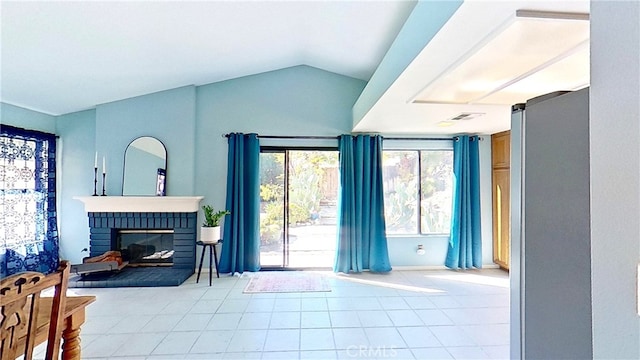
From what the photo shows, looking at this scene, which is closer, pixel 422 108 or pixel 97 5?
pixel 97 5

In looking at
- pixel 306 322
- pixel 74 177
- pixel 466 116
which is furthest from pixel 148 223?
pixel 466 116

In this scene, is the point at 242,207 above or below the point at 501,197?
below

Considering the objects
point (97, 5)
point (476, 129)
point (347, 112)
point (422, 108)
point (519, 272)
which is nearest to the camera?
point (519, 272)

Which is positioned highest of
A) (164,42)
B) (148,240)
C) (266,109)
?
(164,42)

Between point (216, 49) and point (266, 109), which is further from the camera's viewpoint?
point (266, 109)

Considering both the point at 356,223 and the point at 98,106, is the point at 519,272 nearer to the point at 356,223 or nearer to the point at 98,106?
the point at 356,223

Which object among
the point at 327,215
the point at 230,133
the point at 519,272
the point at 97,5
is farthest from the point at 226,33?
the point at 519,272

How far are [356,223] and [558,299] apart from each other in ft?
12.8

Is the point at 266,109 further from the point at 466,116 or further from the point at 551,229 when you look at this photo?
the point at 551,229

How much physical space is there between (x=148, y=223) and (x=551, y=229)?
16.5ft

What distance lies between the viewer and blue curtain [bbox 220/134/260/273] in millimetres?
4844

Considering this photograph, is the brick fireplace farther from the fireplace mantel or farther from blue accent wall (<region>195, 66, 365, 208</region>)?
blue accent wall (<region>195, 66, 365, 208</region>)

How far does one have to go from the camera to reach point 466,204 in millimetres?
5023

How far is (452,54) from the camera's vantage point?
204 centimetres
